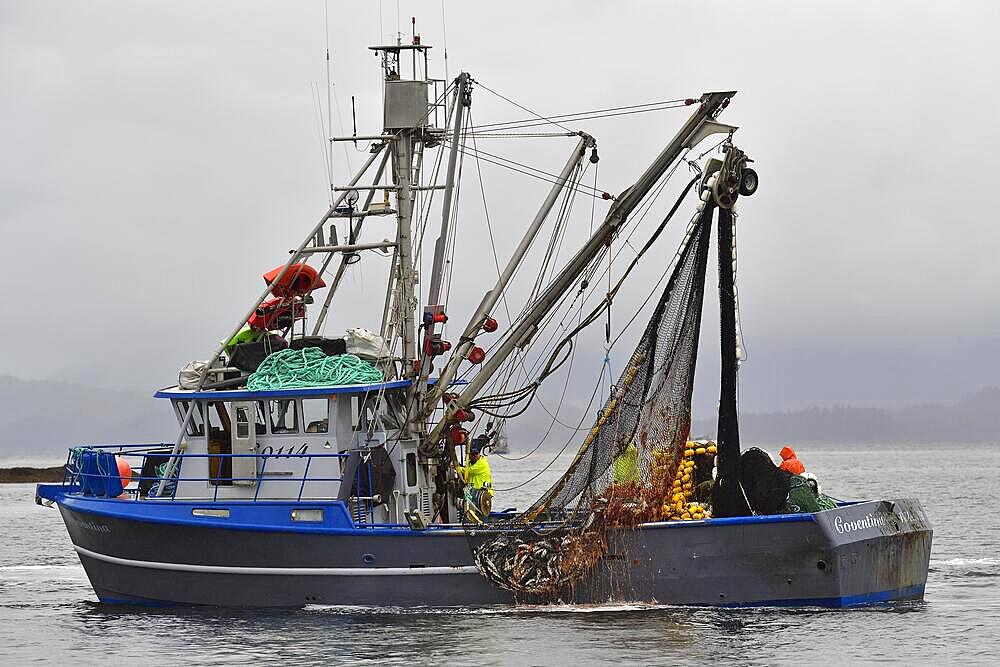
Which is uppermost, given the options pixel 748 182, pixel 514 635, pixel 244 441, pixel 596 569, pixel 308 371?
pixel 748 182

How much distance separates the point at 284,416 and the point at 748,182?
7.00 m

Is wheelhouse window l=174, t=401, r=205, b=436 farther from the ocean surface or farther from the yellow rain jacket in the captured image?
the yellow rain jacket

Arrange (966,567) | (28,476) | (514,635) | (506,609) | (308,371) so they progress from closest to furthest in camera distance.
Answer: (514,635)
(506,609)
(308,371)
(966,567)
(28,476)

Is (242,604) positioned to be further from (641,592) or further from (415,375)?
(641,592)

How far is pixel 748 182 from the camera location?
18.2 metres

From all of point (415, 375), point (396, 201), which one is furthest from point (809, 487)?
point (396, 201)

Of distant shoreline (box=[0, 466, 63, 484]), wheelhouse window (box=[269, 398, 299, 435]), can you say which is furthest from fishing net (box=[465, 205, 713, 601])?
distant shoreline (box=[0, 466, 63, 484])

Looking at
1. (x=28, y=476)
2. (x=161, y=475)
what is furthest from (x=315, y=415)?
(x=28, y=476)

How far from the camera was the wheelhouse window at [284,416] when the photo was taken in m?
19.8

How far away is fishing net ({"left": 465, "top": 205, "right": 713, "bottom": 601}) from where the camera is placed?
60.3ft

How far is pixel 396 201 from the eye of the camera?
2044 cm

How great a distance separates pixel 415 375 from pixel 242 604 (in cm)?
386

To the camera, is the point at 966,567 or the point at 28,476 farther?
the point at 28,476

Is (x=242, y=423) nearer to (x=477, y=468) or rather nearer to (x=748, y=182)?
(x=477, y=468)
